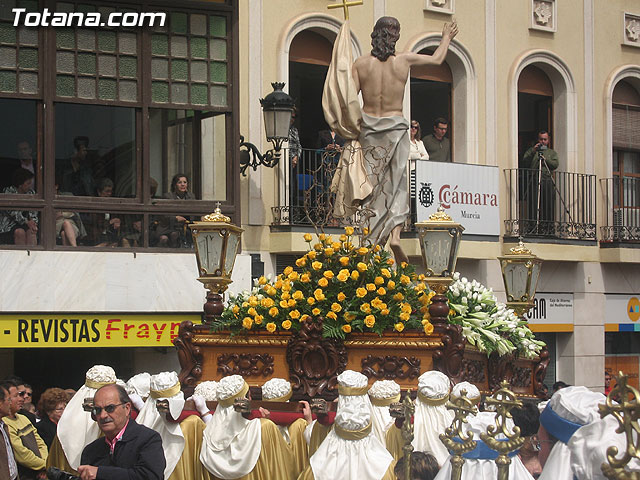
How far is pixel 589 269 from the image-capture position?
21797 mm

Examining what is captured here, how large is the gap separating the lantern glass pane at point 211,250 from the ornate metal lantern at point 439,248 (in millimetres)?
1672

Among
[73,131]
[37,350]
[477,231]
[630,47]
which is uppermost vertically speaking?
[630,47]

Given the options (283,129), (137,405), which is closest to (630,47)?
(283,129)

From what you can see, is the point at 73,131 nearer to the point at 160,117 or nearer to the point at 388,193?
the point at 160,117

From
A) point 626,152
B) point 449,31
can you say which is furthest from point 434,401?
point 626,152

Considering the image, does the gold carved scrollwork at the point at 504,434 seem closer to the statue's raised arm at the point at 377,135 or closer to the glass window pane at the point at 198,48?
the statue's raised arm at the point at 377,135

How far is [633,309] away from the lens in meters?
22.5

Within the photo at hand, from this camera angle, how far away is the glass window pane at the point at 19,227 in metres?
15.4

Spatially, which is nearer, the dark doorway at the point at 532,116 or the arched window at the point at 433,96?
the arched window at the point at 433,96

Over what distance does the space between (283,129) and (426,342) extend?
699 cm

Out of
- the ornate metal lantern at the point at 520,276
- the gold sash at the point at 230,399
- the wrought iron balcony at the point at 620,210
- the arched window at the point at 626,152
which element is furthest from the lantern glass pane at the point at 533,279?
the arched window at the point at 626,152

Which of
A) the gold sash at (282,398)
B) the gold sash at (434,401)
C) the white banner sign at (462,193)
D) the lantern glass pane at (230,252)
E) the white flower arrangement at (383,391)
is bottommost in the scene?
the gold sash at (282,398)

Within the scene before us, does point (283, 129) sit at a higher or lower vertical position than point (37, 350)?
higher

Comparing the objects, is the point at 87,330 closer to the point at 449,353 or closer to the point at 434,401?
the point at 449,353
